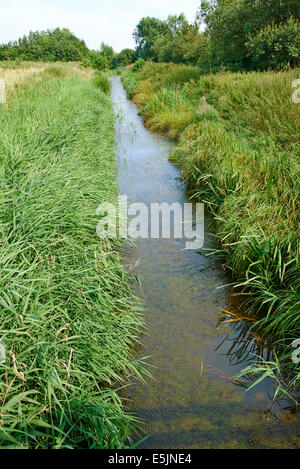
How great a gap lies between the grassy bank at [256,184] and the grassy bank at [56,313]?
111cm

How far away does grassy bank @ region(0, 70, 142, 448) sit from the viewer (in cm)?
178

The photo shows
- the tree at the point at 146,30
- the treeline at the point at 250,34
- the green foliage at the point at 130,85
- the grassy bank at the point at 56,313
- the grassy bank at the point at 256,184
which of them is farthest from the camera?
the tree at the point at 146,30

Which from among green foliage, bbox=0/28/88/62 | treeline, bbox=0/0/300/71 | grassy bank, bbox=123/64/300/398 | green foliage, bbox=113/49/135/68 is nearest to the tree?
green foliage, bbox=113/49/135/68

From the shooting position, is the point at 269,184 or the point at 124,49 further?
the point at 124,49

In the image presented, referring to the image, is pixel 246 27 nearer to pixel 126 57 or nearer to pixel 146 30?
pixel 146 30

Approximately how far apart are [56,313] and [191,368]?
41.5 inches

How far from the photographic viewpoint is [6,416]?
1610mm

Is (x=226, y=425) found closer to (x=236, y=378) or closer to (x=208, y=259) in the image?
(x=236, y=378)

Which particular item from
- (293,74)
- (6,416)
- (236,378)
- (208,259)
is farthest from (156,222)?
(293,74)

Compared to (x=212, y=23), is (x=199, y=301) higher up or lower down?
lower down

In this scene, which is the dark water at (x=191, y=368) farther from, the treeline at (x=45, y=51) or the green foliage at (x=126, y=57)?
the green foliage at (x=126, y=57)

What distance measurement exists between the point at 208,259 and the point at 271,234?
82 cm

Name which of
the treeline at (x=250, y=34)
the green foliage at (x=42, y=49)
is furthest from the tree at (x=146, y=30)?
the treeline at (x=250, y=34)

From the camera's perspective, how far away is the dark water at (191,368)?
6.71 feet
